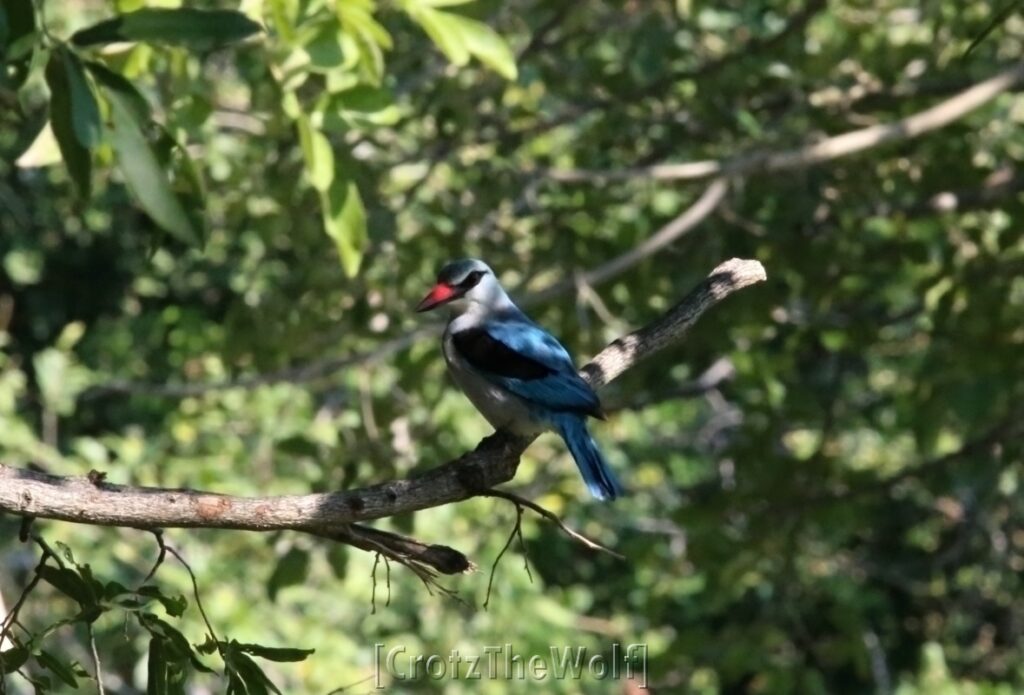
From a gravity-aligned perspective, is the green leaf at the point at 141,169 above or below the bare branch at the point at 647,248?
above

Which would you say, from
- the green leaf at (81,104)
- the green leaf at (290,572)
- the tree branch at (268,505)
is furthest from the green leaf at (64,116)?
the green leaf at (290,572)

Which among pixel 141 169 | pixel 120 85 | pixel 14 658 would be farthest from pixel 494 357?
pixel 14 658

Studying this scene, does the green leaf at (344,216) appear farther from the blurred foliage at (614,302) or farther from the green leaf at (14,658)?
the green leaf at (14,658)

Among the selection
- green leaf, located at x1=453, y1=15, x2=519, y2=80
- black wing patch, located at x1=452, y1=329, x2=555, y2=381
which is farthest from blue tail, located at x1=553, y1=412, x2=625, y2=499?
green leaf, located at x1=453, y1=15, x2=519, y2=80

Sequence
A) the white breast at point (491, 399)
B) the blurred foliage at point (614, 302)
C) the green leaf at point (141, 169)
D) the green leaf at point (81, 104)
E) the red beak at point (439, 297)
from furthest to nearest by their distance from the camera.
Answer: the blurred foliage at point (614, 302) → the red beak at point (439, 297) → the white breast at point (491, 399) → the green leaf at point (141, 169) → the green leaf at point (81, 104)

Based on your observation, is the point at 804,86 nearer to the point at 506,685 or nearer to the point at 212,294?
the point at 506,685

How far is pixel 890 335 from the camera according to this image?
748 centimetres

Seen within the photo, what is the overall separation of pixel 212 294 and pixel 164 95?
7.12 m

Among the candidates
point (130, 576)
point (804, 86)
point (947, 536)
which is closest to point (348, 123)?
point (804, 86)

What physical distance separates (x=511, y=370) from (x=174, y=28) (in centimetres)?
146

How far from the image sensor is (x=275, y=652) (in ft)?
8.18

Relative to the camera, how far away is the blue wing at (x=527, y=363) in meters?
3.89

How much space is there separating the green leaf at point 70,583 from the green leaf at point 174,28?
1.04 metres

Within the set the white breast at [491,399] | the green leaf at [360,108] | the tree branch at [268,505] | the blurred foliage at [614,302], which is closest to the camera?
the tree branch at [268,505]
